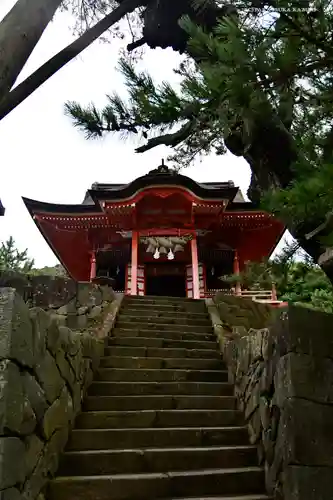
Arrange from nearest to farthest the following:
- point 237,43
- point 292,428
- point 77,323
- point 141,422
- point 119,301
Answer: point 237,43, point 292,428, point 141,422, point 77,323, point 119,301

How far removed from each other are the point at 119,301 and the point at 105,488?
17.3 ft

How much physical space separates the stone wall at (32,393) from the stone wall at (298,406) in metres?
1.73

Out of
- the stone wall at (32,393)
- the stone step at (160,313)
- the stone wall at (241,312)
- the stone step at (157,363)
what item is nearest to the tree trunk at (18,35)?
the stone wall at (32,393)

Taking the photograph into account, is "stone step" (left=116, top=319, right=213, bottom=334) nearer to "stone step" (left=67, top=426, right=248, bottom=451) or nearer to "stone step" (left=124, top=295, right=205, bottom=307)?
"stone step" (left=124, top=295, right=205, bottom=307)

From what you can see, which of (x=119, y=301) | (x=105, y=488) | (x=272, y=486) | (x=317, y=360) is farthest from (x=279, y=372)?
(x=119, y=301)

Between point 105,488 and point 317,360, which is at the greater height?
point 317,360

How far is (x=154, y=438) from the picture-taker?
3941 millimetres

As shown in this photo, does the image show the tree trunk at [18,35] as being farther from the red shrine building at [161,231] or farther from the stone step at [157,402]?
the red shrine building at [161,231]

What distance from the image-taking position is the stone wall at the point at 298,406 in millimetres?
2953

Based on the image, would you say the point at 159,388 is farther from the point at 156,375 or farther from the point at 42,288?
the point at 42,288

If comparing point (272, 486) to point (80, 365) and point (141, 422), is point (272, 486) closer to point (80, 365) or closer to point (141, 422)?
point (141, 422)

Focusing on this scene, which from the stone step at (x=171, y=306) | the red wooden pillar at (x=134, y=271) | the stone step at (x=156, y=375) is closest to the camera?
the stone step at (x=156, y=375)

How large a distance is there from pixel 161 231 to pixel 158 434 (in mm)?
9163

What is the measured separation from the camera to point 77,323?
7281 mm
